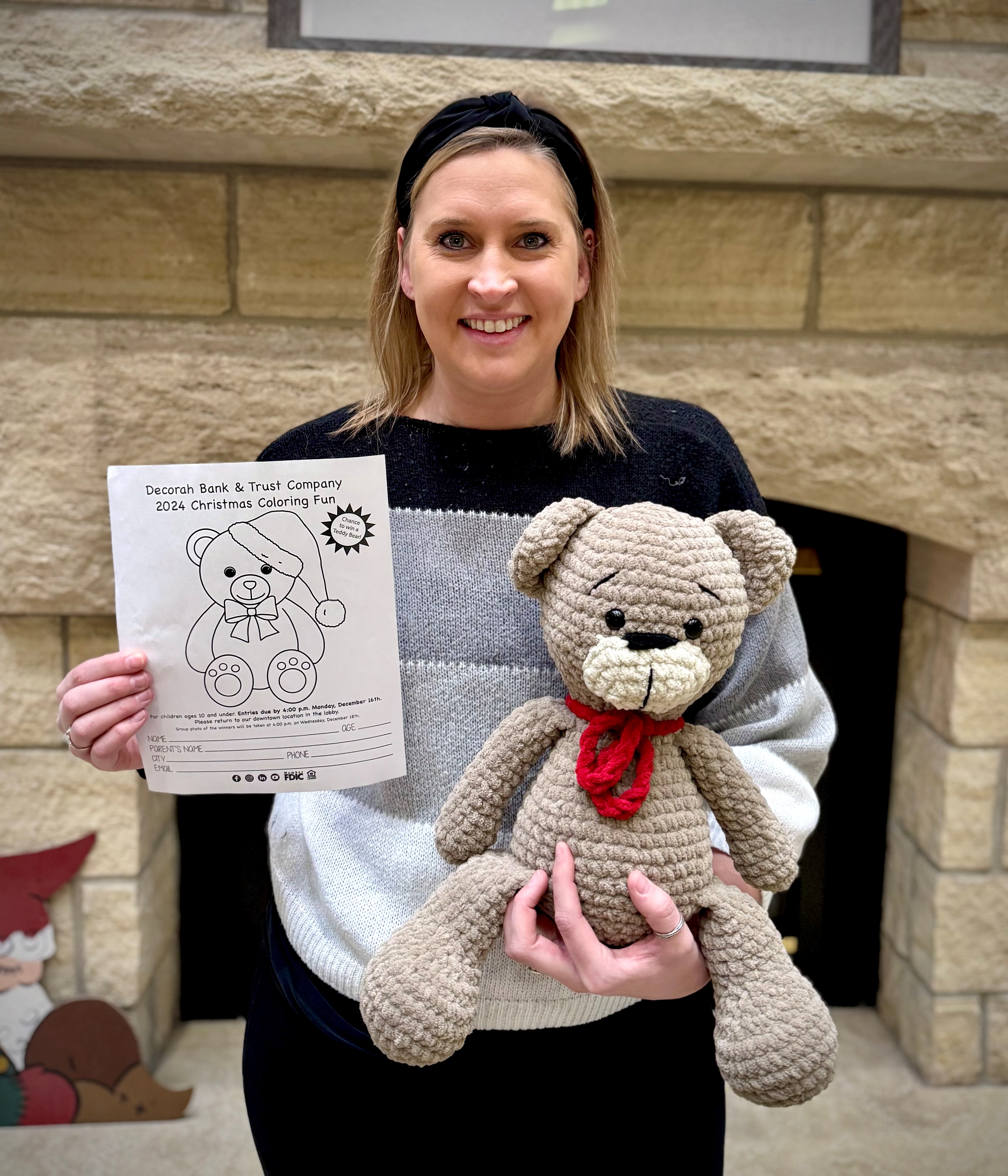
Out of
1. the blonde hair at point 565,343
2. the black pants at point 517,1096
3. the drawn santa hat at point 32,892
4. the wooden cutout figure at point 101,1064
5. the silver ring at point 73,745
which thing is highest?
the blonde hair at point 565,343

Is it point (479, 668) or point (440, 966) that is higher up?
point (479, 668)

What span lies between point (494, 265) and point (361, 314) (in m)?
0.59

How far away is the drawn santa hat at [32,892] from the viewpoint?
1.38 meters

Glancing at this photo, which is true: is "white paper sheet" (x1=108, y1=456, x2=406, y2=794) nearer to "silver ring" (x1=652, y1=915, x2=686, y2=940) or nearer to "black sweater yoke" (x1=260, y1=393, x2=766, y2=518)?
"black sweater yoke" (x1=260, y1=393, x2=766, y2=518)

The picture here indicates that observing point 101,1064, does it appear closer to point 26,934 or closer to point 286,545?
point 26,934

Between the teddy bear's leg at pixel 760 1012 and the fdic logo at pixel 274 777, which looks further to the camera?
the fdic logo at pixel 274 777

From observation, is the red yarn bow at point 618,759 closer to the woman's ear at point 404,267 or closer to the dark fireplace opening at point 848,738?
the woman's ear at point 404,267

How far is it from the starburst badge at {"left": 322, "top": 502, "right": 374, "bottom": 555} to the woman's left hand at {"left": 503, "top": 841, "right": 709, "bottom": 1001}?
0.88 ft

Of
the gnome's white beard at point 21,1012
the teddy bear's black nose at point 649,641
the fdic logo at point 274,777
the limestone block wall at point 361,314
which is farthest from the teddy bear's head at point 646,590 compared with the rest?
the gnome's white beard at point 21,1012

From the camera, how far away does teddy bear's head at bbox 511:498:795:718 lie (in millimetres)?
616

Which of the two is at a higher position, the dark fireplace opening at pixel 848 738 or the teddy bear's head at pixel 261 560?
the teddy bear's head at pixel 261 560

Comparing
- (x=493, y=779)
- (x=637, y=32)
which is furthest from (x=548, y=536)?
(x=637, y=32)

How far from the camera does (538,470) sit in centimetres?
81

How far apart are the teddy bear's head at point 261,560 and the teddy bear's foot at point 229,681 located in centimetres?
5
